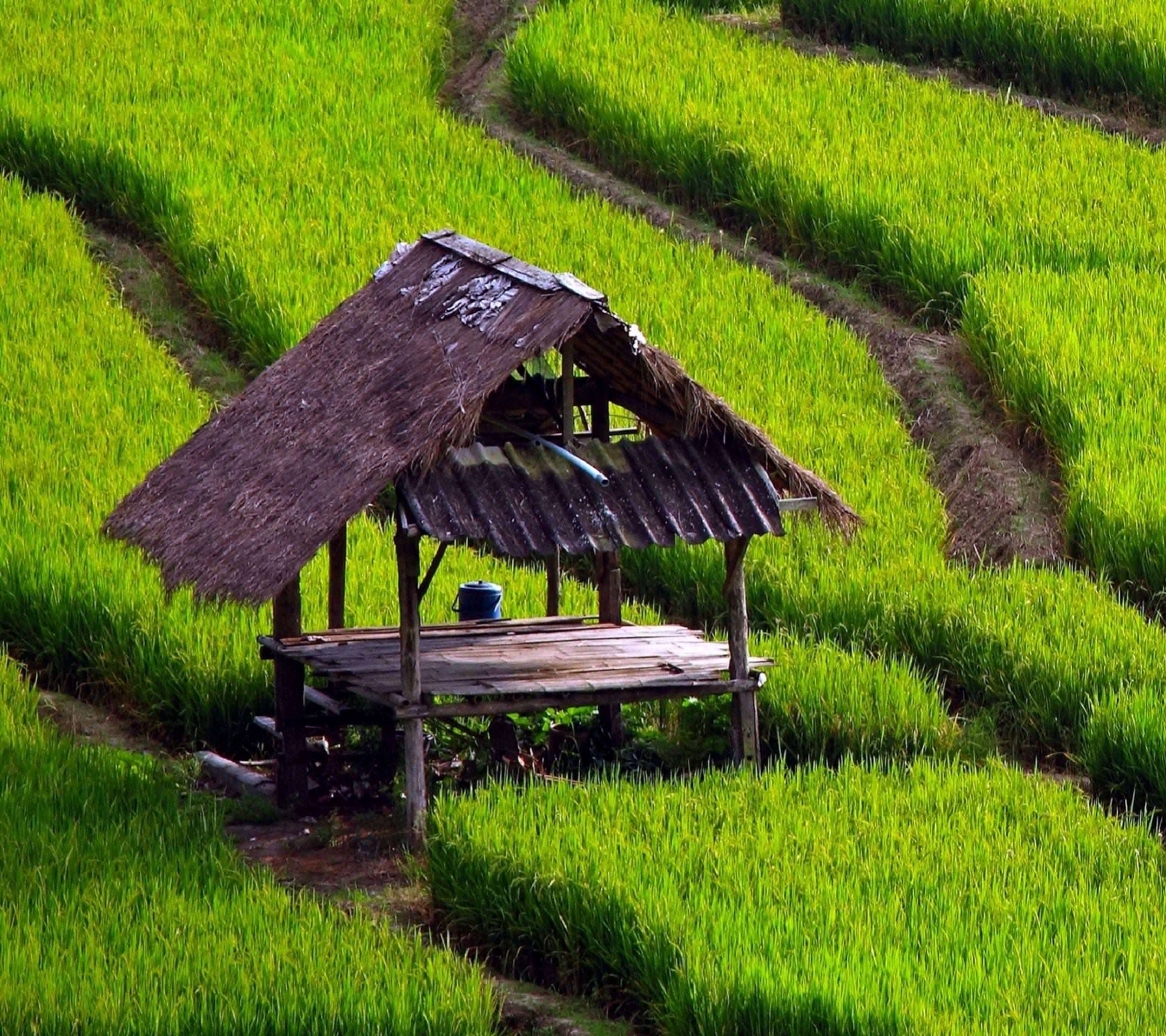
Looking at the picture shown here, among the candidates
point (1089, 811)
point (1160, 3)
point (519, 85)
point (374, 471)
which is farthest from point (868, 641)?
point (1160, 3)

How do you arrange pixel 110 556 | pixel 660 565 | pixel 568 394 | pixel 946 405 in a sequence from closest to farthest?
pixel 568 394
pixel 110 556
pixel 660 565
pixel 946 405

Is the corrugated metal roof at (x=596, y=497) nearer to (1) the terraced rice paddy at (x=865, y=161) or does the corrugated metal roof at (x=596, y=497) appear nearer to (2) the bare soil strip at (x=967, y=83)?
(1) the terraced rice paddy at (x=865, y=161)

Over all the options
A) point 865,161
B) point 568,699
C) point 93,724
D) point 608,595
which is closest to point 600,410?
point 608,595

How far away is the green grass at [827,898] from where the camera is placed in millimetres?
4867

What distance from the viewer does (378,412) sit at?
6.64m

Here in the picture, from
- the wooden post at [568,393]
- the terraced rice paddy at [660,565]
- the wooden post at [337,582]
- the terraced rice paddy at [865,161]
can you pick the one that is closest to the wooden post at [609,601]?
the wooden post at [568,393]

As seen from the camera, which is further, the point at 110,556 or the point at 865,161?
the point at 865,161

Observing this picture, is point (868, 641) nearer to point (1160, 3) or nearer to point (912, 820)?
point (912, 820)

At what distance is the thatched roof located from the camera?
6285 millimetres

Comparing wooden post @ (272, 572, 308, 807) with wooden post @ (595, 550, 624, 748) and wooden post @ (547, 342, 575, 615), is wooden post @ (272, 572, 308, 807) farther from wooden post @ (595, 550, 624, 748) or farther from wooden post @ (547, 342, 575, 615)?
wooden post @ (595, 550, 624, 748)

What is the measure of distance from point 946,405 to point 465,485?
462 cm

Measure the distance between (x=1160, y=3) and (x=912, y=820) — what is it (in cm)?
1014

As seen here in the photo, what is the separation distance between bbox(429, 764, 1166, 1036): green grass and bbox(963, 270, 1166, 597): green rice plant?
7.60 ft

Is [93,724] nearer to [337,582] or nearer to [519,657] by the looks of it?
[337,582]
